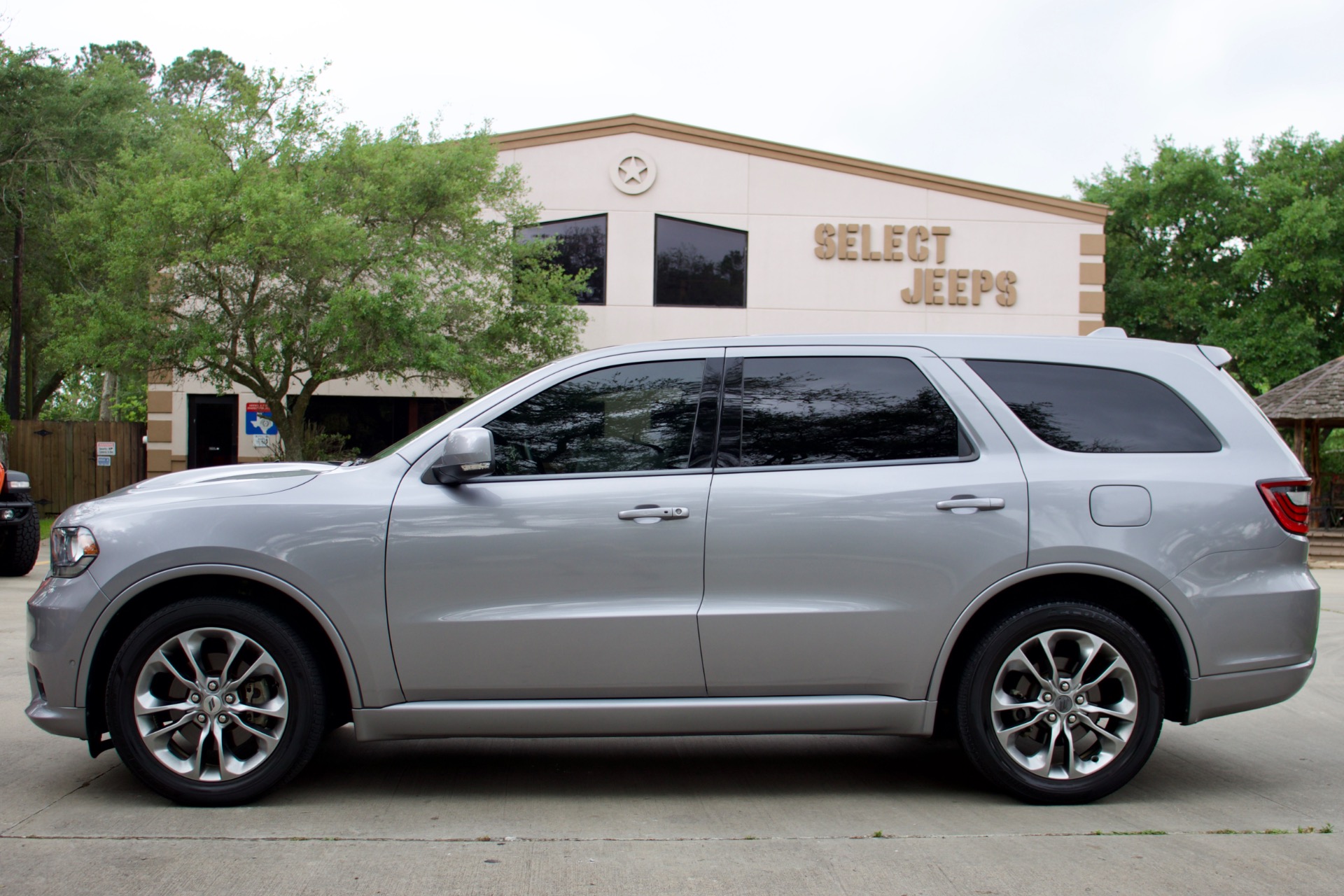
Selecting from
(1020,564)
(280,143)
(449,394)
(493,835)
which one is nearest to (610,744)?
(493,835)

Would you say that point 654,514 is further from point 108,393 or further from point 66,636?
point 108,393

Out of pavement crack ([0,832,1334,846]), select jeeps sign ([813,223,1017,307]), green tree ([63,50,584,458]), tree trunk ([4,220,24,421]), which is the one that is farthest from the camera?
tree trunk ([4,220,24,421])

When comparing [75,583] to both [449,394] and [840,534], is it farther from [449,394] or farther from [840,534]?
[449,394]

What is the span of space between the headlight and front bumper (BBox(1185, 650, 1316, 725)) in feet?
13.7

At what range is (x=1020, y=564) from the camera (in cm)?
412

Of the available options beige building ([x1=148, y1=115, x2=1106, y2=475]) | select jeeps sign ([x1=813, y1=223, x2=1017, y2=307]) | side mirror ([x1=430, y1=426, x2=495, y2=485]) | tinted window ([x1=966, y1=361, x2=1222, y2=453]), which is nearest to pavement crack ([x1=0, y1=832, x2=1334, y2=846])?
side mirror ([x1=430, y1=426, x2=495, y2=485])

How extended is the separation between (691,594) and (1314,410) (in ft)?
67.4

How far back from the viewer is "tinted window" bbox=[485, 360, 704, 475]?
4.24 m

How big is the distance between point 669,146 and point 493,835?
18.1 m

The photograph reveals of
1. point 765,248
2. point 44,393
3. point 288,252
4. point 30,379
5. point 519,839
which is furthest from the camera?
point 44,393

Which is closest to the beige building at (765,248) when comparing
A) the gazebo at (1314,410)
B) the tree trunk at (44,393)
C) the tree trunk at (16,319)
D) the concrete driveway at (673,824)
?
the gazebo at (1314,410)

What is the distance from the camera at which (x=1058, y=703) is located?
13.6ft

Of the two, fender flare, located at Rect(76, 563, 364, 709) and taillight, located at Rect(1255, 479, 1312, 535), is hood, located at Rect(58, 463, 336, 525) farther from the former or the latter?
taillight, located at Rect(1255, 479, 1312, 535)

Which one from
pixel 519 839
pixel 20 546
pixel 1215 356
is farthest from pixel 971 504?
pixel 20 546
